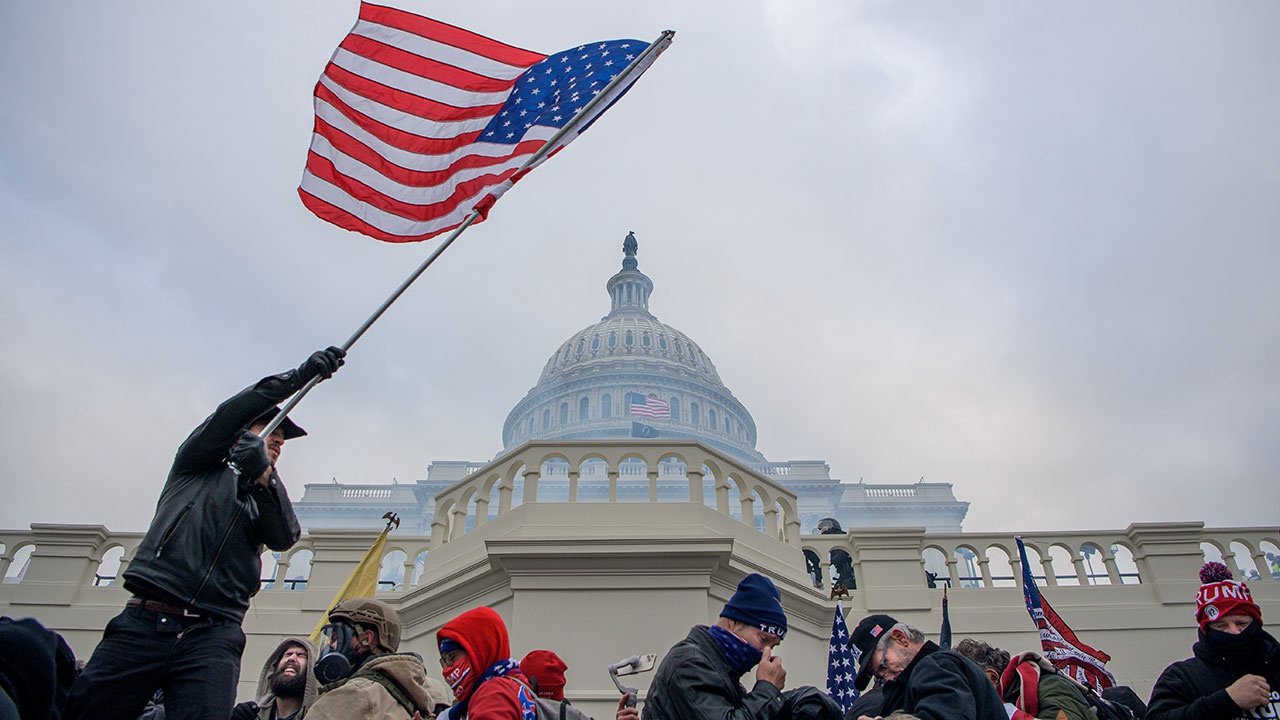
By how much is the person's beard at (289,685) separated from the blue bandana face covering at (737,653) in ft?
8.37

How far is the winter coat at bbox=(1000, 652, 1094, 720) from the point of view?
402 cm

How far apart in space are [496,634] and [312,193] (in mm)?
4045

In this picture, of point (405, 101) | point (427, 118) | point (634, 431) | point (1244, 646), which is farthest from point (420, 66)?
point (634, 431)

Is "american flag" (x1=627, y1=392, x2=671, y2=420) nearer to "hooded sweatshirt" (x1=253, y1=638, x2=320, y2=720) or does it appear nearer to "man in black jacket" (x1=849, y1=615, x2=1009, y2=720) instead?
"hooded sweatshirt" (x1=253, y1=638, x2=320, y2=720)

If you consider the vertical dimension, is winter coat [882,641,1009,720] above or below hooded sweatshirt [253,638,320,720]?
below

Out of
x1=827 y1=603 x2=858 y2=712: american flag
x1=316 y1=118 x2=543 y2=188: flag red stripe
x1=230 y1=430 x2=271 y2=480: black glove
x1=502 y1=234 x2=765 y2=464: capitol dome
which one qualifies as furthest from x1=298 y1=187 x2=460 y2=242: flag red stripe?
x1=502 y1=234 x2=765 y2=464: capitol dome

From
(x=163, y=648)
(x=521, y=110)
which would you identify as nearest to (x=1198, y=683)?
(x=163, y=648)

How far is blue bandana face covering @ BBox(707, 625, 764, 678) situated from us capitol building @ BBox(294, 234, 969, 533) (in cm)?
4456

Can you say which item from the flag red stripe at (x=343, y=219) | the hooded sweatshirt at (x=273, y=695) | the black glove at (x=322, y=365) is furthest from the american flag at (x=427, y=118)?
the hooded sweatshirt at (x=273, y=695)

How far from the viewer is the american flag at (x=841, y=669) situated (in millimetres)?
7605

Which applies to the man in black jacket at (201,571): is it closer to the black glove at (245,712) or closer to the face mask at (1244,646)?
the black glove at (245,712)

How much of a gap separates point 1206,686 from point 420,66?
7.11m

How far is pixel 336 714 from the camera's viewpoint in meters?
3.01

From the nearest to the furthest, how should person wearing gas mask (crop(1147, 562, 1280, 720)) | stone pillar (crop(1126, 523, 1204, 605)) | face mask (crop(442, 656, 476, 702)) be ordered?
1. face mask (crop(442, 656, 476, 702))
2. person wearing gas mask (crop(1147, 562, 1280, 720))
3. stone pillar (crop(1126, 523, 1204, 605))
